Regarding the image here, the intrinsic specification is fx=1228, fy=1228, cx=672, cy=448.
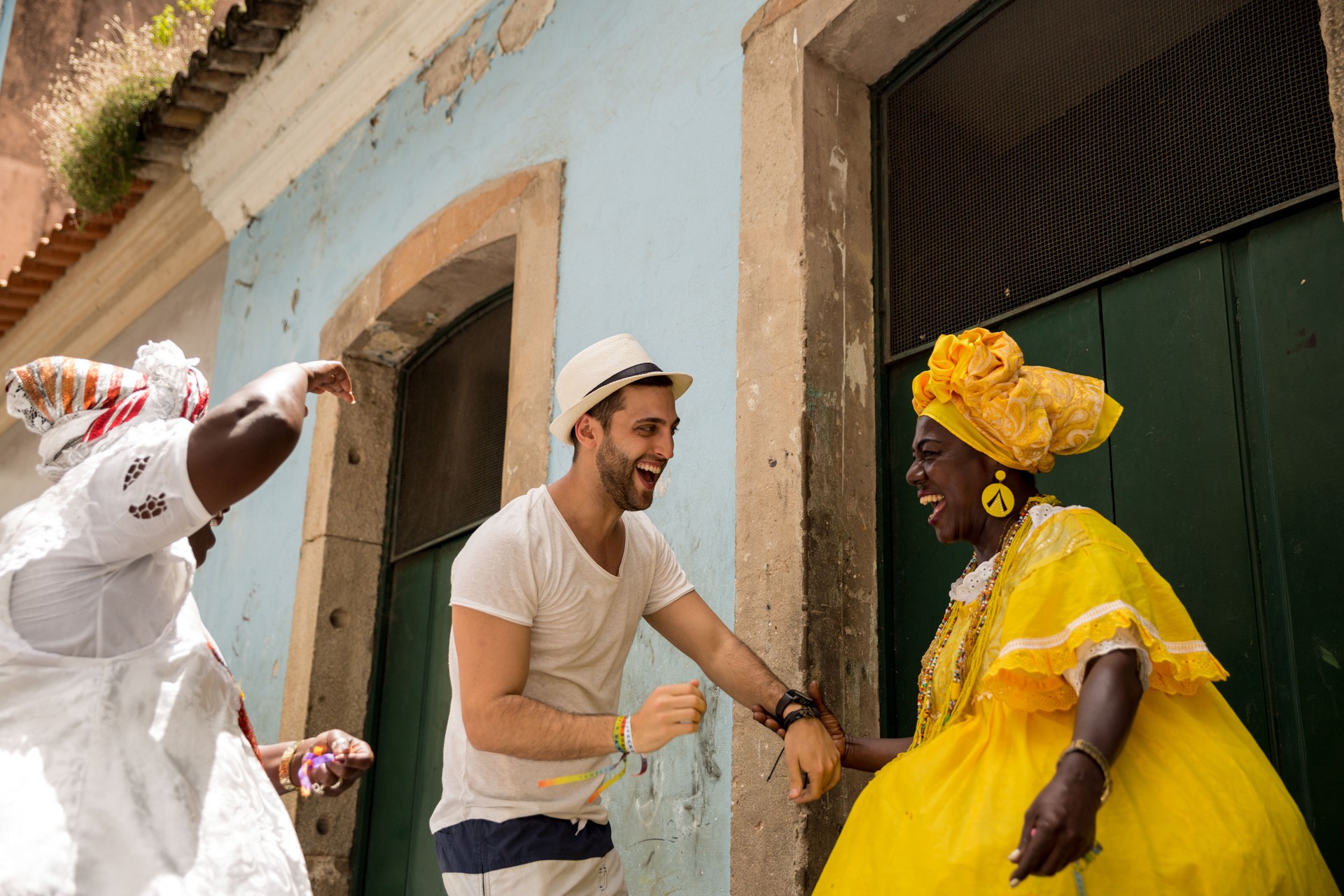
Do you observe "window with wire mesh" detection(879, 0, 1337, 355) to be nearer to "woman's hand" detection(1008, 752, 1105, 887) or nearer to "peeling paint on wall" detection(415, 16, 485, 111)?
"woman's hand" detection(1008, 752, 1105, 887)

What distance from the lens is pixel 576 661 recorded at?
2883 millimetres

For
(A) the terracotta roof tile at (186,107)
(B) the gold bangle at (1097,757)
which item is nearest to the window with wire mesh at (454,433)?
(A) the terracotta roof tile at (186,107)

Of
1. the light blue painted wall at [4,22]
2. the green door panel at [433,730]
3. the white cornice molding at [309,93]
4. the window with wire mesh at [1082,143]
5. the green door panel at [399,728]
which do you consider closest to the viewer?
the window with wire mesh at [1082,143]

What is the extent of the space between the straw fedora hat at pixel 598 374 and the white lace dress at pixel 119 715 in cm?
117

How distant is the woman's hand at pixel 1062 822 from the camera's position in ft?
6.06

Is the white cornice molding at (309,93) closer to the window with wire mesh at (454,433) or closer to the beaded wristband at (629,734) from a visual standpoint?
the window with wire mesh at (454,433)

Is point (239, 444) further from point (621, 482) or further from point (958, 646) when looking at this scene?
point (958, 646)

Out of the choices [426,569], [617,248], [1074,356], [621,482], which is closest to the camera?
[621,482]

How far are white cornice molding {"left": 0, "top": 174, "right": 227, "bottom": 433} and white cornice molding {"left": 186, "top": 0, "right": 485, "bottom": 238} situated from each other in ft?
1.30

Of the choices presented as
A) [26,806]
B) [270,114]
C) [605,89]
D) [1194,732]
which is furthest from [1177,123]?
[270,114]

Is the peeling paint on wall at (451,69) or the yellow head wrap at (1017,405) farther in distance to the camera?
the peeling paint on wall at (451,69)

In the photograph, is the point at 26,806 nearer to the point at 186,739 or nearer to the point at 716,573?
the point at 186,739

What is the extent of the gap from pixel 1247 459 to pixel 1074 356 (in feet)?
1.93

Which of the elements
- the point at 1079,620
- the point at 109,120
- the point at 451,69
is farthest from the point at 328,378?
the point at 109,120
